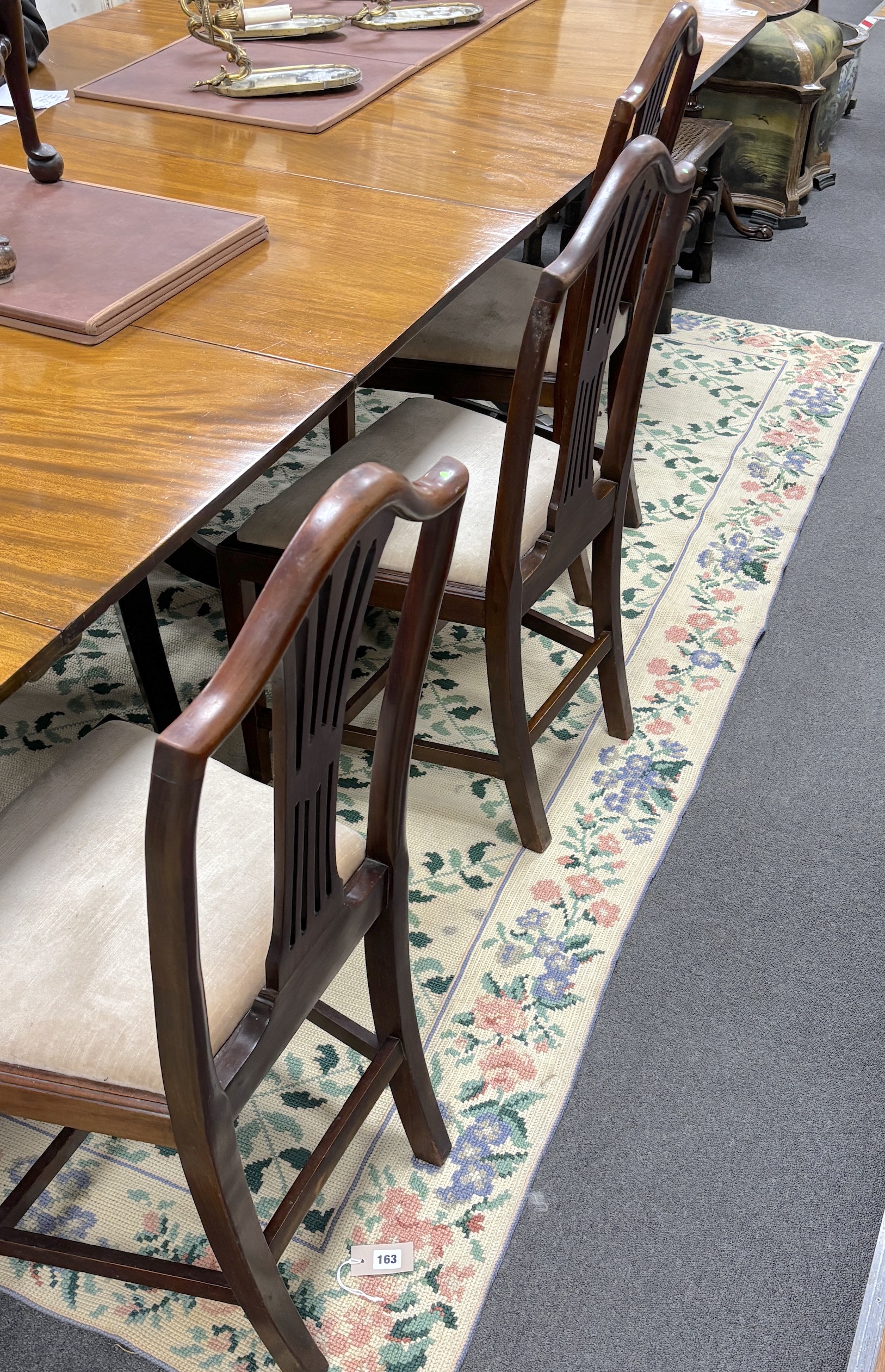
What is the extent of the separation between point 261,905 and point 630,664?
1.22 meters

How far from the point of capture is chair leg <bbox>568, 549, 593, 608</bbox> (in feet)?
7.37

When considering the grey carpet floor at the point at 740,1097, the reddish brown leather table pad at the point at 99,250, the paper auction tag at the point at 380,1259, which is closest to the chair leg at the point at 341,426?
the reddish brown leather table pad at the point at 99,250

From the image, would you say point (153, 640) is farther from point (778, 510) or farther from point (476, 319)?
point (778, 510)

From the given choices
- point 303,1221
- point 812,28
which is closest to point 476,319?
point 303,1221

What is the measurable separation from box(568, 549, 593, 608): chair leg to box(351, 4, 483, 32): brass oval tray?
3.68 ft

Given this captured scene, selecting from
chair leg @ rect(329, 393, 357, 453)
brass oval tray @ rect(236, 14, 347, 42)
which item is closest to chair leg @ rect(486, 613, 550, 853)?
chair leg @ rect(329, 393, 357, 453)

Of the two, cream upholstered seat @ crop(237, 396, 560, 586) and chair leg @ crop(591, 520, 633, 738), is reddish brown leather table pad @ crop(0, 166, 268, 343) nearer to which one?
cream upholstered seat @ crop(237, 396, 560, 586)

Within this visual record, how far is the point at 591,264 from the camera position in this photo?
1.38 meters

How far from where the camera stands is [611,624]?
6.21 feet

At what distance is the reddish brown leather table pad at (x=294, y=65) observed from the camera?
1.98 metres

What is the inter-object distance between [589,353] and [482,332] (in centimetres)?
60

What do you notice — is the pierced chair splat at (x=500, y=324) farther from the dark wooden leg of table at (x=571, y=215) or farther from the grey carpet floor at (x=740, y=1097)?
the dark wooden leg of table at (x=571, y=215)

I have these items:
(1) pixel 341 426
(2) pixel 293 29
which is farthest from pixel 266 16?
(1) pixel 341 426

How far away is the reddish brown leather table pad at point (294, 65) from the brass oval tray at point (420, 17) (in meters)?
0.01
